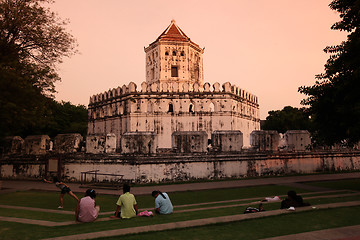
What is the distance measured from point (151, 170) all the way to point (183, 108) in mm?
16107

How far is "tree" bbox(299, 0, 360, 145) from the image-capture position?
898cm

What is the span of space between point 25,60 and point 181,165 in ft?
29.8

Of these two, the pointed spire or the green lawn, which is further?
the pointed spire

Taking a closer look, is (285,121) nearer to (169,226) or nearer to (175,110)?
(175,110)

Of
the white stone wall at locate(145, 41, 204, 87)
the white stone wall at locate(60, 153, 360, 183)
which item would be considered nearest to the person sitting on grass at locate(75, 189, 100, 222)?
the white stone wall at locate(60, 153, 360, 183)

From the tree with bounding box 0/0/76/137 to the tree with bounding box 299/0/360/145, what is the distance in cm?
1036

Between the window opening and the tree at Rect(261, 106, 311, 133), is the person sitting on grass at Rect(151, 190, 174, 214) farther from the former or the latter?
the tree at Rect(261, 106, 311, 133)

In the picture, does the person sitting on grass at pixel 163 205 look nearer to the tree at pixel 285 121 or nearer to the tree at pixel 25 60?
the tree at pixel 25 60

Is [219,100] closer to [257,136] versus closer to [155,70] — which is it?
[155,70]

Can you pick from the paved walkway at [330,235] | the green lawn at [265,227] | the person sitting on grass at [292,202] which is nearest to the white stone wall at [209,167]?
the person sitting on grass at [292,202]

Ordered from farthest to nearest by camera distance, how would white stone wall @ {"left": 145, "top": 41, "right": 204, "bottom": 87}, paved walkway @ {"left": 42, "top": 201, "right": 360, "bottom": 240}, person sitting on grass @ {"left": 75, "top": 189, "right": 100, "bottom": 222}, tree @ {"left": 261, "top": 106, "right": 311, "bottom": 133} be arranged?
tree @ {"left": 261, "top": 106, "right": 311, "bottom": 133} → white stone wall @ {"left": 145, "top": 41, "right": 204, "bottom": 87} → person sitting on grass @ {"left": 75, "top": 189, "right": 100, "bottom": 222} → paved walkway @ {"left": 42, "top": 201, "right": 360, "bottom": 240}

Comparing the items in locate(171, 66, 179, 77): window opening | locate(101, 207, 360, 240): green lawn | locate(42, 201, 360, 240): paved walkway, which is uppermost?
locate(171, 66, 179, 77): window opening

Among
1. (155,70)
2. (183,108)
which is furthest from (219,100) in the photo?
(155,70)

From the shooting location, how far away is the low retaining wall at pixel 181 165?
1314 centimetres
